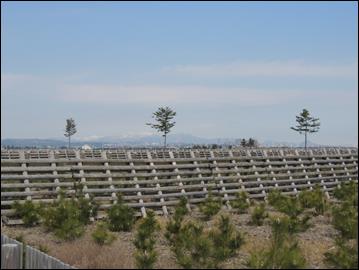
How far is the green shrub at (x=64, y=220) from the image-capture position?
1005 cm

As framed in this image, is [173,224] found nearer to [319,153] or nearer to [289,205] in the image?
[289,205]

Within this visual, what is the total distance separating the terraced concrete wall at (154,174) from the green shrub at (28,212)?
27 cm

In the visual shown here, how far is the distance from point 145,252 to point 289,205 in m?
4.22

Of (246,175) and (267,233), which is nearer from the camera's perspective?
(267,233)

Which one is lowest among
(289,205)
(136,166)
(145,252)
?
(145,252)

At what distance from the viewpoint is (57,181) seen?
13344mm

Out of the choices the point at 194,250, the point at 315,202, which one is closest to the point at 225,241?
the point at 194,250

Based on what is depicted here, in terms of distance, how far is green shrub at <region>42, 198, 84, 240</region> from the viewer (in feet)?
33.0

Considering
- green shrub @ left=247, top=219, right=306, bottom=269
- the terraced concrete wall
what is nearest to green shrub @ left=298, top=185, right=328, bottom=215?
the terraced concrete wall

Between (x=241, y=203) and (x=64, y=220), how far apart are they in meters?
5.69

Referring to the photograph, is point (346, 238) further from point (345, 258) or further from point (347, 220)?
point (345, 258)

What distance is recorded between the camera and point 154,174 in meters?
15.0

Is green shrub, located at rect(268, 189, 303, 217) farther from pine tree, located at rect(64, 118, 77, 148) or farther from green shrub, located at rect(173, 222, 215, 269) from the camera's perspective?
pine tree, located at rect(64, 118, 77, 148)

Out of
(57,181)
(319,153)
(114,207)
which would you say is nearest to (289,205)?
(114,207)
